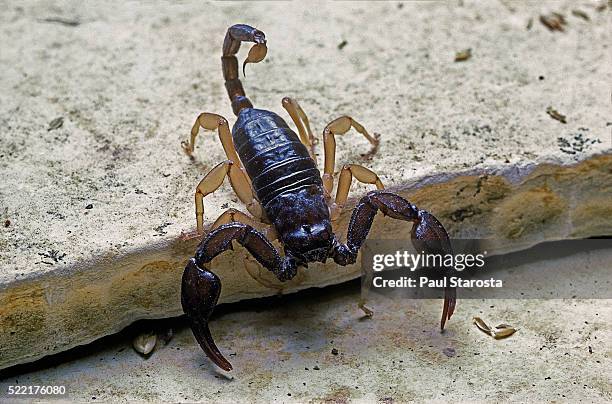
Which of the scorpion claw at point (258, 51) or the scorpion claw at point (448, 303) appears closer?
the scorpion claw at point (448, 303)

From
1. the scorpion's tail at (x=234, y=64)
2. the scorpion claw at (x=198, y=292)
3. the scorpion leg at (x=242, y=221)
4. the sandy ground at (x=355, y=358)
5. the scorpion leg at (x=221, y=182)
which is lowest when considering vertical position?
the sandy ground at (x=355, y=358)

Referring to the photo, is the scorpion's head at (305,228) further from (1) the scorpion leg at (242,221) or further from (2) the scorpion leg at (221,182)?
(2) the scorpion leg at (221,182)

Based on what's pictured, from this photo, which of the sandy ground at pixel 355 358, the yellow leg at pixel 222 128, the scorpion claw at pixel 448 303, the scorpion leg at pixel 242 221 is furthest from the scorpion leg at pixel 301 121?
the scorpion claw at pixel 448 303

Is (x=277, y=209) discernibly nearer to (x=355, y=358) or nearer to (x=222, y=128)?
(x=222, y=128)

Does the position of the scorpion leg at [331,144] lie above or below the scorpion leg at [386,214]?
above

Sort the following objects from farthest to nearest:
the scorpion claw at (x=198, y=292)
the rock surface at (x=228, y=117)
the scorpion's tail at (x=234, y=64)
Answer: the scorpion's tail at (x=234, y=64) → the rock surface at (x=228, y=117) → the scorpion claw at (x=198, y=292)

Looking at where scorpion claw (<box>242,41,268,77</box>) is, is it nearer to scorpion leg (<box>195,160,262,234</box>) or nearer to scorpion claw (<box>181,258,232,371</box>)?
scorpion leg (<box>195,160,262,234</box>)

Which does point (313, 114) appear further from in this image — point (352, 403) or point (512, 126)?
point (352, 403)
